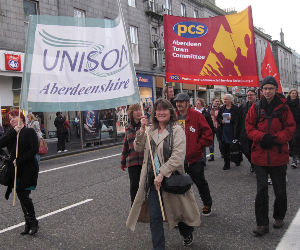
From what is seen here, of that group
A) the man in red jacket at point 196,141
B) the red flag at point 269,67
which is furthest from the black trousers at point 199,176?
the red flag at point 269,67

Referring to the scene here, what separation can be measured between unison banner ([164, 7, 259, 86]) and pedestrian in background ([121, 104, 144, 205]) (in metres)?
2.84

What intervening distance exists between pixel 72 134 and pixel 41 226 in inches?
545

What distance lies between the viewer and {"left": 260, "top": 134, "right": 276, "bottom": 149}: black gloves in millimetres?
3965

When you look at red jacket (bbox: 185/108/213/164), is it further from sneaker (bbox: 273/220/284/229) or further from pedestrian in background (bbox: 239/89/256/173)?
pedestrian in background (bbox: 239/89/256/173)

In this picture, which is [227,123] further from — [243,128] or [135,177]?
[135,177]

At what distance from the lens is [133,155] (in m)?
4.52

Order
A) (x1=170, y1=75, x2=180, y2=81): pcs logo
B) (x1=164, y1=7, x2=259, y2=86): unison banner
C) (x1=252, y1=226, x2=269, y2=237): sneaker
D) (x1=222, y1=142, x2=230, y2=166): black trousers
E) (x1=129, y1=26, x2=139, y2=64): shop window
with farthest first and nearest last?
(x1=129, y1=26, x2=139, y2=64): shop window, (x1=222, y1=142, x2=230, y2=166): black trousers, (x1=164, y1=7, x2=259, y2=86): unison banner, (x1=170, y1=75, x2=180, y2=81): pcs logo, (x1=252, y1=226, x2=269, y2=237): sneaker

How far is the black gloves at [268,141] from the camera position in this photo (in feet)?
13.0

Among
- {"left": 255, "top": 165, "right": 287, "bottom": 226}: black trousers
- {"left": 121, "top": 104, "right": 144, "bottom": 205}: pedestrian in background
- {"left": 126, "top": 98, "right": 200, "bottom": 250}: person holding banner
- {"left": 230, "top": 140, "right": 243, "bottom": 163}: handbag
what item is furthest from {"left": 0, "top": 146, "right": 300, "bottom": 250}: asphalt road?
{"left": 121, "top": 104, "right": 144, "bottom": 205}: pedestrian in background

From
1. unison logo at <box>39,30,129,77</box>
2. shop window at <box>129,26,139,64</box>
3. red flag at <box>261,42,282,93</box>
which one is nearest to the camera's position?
unison logo at <box>39,30,129,77</box>

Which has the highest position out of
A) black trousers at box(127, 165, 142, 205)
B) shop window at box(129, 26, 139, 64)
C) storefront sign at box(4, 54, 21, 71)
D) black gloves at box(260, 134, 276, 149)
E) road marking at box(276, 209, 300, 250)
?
shop window at box(129, 26, 139, 64)

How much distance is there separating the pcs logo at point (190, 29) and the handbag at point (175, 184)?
499cm

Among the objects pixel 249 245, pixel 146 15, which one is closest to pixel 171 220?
pixel 249 245

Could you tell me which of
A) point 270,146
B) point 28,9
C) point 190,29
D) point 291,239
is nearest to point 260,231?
point 291,239
